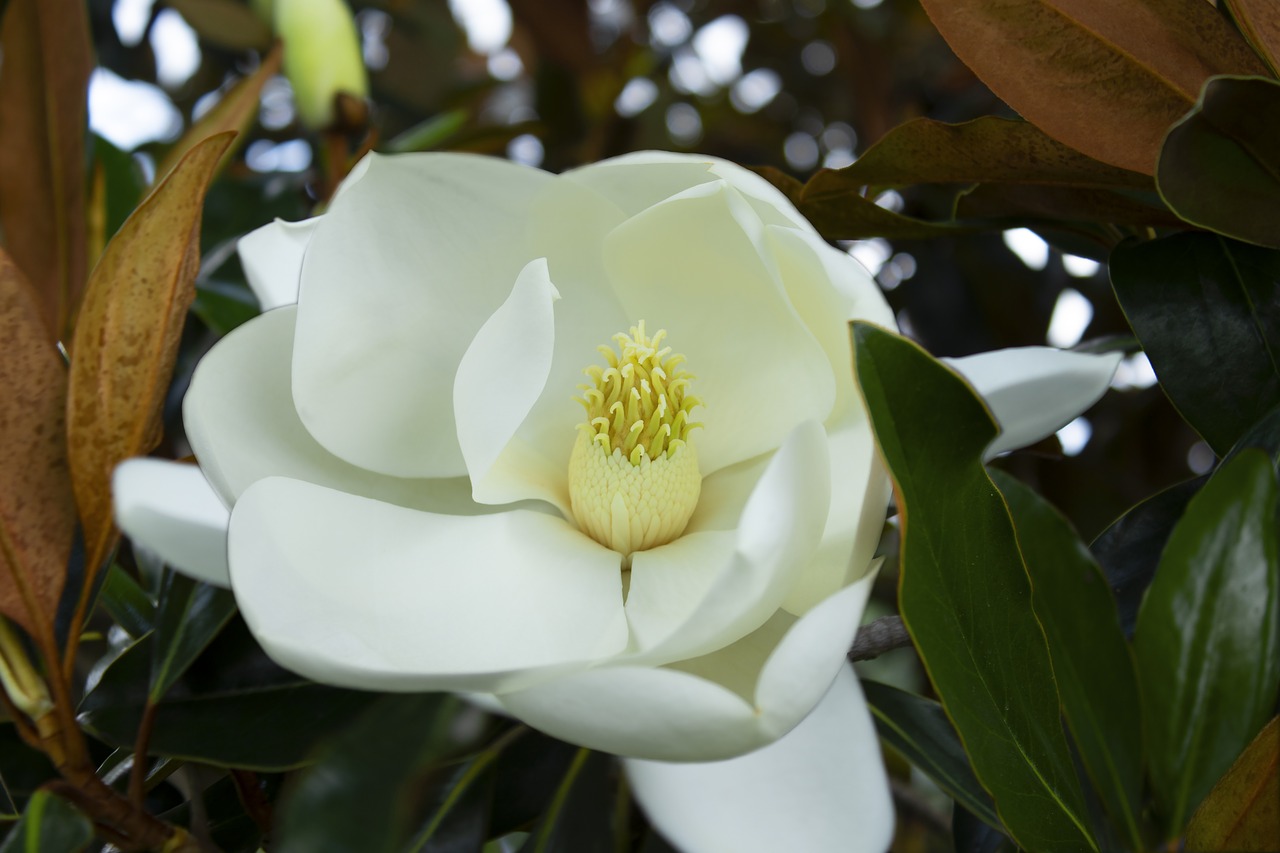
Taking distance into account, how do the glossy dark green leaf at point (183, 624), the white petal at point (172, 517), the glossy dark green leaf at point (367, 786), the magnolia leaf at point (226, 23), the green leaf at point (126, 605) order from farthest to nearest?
1. the magnolia leaf at point (226, 23)
2. the green leaf at point (126, 605)
3. the glossy dark green leaf at point (183, 624)
4. the white petal at point (172, 517)
5. the glossy dark green leaf at point (367, 786)

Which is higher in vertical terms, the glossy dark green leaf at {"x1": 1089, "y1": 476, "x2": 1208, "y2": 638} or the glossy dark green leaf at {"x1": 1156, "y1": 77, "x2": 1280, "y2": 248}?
the glossy dark green leaf at {"x1": 1156, "y1": 77, "x2": 1280, "y2": 248}

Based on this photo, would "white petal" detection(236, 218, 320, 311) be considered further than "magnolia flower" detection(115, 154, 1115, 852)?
Yes

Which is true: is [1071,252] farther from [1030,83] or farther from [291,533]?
[291,533]

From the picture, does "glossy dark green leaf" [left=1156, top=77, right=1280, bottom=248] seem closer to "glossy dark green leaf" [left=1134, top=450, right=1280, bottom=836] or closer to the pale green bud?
"glossy dark green leaf" [left=1134, top=450, right=1280, bottom=836]

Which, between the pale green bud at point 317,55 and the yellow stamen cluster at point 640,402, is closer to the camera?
the yellow stamen cluster at point 640,402

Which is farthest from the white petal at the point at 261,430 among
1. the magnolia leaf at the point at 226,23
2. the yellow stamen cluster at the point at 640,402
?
the magnolia leaf at the point at 226,23

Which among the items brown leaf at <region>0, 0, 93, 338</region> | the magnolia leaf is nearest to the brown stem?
brown leaf at <region>0, 0, 93, 338</region>

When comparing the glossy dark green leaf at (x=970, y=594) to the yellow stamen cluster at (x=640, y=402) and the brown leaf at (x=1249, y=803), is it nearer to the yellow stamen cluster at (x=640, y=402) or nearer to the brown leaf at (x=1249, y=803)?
the brown leaf at (x=1249, y=803)

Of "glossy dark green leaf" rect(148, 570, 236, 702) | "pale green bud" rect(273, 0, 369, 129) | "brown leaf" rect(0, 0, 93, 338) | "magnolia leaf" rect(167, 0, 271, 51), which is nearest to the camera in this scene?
"glossy dark green leaf" rect(148, 570, 236, 702)
